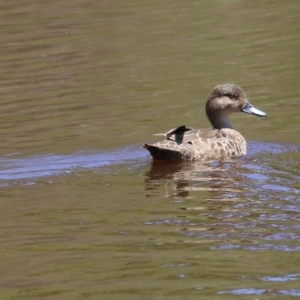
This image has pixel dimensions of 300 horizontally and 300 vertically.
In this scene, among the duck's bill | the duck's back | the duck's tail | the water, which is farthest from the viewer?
the duck's bill

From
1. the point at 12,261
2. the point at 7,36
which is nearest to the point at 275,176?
the point at 12,261

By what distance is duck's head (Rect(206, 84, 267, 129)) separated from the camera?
10828mm

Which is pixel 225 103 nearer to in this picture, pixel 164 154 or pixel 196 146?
pixel 196 146

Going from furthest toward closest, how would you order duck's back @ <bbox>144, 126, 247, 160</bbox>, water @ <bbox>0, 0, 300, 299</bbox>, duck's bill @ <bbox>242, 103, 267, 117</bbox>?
duck's bill @ <bbox>242, 103, 267, 117</bbox>
duck's back @ <bbox>144, 126, 247, 160</bbox>
water @ <bbox>0, 0, 300, 299</bbox>

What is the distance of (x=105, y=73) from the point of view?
1436 centimetres

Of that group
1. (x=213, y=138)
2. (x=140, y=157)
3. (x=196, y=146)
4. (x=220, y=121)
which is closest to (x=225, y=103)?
(x=220, y=121)

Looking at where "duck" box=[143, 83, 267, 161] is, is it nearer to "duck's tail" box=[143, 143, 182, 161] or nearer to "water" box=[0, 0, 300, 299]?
"duck's tail" box=[143, 143, 182, 161]

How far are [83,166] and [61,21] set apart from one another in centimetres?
936

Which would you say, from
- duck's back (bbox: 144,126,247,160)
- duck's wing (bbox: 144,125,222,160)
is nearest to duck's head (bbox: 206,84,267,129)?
duck's back (bbox: 144,126,247,160)

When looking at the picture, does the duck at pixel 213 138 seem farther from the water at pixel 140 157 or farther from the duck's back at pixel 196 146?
the water at pixel 140 157

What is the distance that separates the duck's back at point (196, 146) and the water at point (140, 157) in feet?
0.49

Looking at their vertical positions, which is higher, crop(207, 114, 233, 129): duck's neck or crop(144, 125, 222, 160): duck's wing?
crop(207, 114, 233, 129): duck's neck

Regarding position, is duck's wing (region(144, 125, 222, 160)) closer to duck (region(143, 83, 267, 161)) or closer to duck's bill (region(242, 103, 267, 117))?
duck (region(143, 83, 267, 161))

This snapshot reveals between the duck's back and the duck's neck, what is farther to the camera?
the duck's neck
